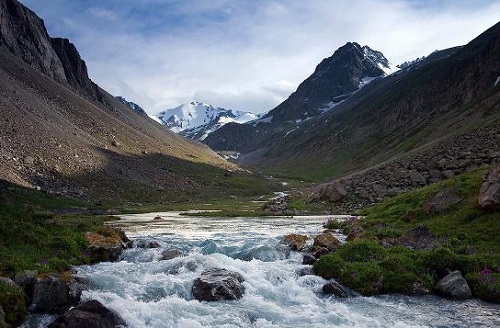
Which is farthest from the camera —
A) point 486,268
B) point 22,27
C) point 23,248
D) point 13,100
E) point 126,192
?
point 22,27

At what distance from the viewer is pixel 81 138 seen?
414ft

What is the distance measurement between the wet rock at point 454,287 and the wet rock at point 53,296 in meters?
18.1

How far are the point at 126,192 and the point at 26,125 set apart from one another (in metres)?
29.4

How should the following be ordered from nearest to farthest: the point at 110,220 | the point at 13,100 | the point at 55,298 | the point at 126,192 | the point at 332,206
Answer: the point at 55,298 < the point at 110,220 < the point at 332,206 < the point at 126,192 < the point at 13,100

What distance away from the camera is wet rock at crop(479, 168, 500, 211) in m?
28.7

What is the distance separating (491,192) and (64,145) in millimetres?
102337

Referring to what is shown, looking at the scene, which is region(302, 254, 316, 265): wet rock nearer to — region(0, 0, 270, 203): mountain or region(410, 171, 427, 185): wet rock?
region(410, 171, 427, 185): wet rock

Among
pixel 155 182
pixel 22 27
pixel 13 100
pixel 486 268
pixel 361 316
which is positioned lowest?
pixel 361 316

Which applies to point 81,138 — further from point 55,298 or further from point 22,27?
point 55,298

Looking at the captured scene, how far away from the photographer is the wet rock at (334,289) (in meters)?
22.9

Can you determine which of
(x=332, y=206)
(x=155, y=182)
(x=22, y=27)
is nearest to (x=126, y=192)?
(x=155, y=182)

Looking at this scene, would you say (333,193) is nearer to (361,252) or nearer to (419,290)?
(361,252)

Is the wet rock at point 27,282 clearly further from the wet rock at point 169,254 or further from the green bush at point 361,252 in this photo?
the green bush at point 361,252

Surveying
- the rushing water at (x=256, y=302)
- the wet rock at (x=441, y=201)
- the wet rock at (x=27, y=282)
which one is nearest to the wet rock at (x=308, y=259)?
the rushing water at (x=256, y=302)
